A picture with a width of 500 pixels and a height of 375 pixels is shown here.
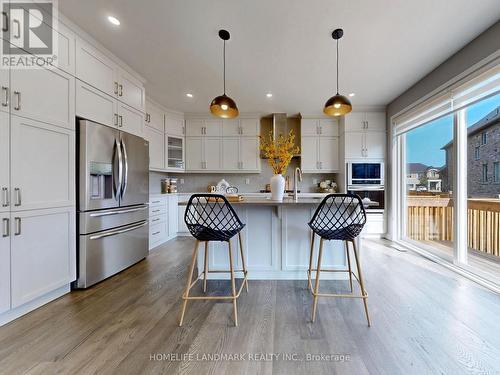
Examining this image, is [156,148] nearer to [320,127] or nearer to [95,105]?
[95,105]

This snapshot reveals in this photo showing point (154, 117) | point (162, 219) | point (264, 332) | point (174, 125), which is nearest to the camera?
point (264, 332)

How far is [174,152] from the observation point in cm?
487

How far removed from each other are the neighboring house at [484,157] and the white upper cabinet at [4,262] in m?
4.51

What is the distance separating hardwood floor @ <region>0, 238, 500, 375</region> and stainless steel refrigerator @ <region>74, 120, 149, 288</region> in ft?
1.04

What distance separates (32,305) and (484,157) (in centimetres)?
473

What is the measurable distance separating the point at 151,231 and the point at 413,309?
11.8ft

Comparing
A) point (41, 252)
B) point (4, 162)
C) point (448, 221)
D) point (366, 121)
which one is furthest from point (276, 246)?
point (366, 121)

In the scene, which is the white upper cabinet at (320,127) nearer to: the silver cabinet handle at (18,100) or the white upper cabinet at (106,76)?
the white upper cabinet at (106,76)

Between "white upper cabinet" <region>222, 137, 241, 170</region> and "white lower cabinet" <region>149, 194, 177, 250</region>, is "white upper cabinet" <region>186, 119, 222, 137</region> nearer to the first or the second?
"white upper cabinet" <region>222, 137, 241, 170</region>

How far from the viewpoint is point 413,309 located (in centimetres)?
195

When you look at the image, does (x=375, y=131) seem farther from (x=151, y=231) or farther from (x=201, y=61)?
(x=151, y=231)

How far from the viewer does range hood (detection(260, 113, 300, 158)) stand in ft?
16.3

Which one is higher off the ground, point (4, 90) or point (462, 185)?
point (4, 90)

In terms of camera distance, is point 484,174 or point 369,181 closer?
point 484,174
